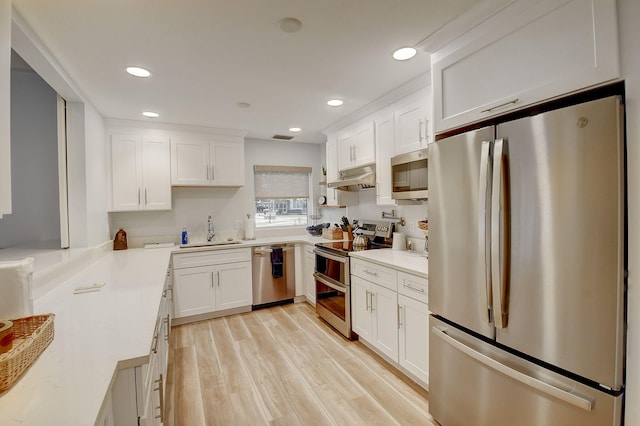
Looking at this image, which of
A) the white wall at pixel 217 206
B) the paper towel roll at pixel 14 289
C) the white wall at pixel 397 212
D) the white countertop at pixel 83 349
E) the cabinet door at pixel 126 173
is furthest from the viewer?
the white wall at pixel 217 206

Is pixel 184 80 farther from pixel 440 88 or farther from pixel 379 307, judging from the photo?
pixel 379 307

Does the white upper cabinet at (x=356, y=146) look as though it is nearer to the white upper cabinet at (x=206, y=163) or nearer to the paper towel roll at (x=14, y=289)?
the white upper cabinet at (x=206, y=163)

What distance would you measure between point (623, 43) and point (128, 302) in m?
2.46

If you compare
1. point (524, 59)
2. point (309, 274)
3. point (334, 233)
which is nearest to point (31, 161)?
point (309, 274)

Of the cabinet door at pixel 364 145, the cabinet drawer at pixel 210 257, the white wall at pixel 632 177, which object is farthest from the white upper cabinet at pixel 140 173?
the white wall at pixel 632 177

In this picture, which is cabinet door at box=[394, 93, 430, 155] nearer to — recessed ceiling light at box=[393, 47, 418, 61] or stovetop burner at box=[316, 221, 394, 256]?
recessed ceiling light at box=[393, 47, 418, 61]

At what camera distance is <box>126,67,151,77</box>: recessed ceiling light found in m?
2.13

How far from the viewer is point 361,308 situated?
9.11 feet

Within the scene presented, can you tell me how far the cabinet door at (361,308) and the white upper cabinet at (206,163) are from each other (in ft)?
7.05

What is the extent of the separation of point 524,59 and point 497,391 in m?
1.59

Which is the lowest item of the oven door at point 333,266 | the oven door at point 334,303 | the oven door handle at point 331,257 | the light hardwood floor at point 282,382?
the light hardwood floor at point 282,382

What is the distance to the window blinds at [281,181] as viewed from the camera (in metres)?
4.49

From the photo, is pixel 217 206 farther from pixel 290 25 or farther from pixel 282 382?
pixel 290 25

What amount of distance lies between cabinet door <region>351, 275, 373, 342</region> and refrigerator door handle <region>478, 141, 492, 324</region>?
1272 millimetres
